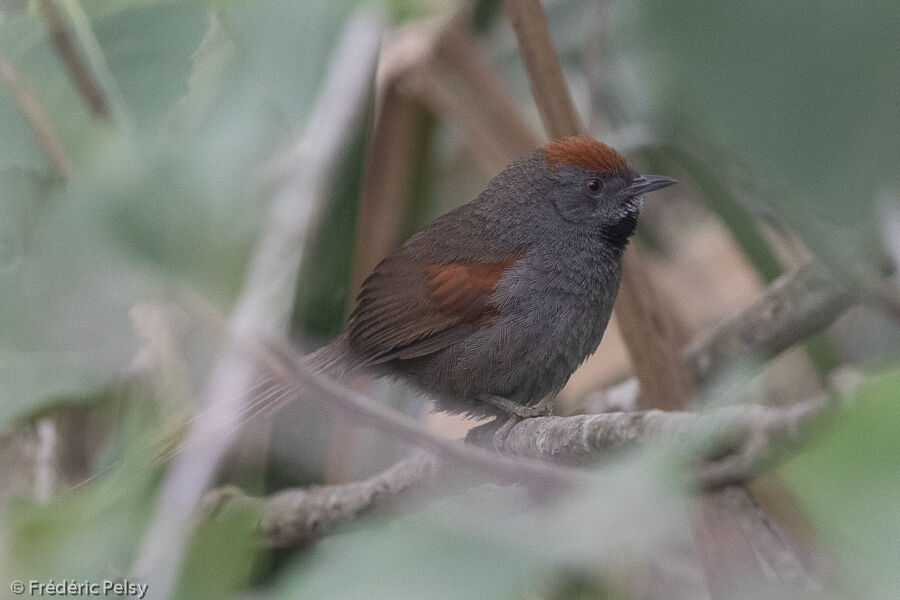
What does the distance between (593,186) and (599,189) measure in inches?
1.0

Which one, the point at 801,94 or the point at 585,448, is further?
the point at 585,448

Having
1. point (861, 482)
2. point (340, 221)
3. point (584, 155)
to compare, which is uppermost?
point (340, 221)

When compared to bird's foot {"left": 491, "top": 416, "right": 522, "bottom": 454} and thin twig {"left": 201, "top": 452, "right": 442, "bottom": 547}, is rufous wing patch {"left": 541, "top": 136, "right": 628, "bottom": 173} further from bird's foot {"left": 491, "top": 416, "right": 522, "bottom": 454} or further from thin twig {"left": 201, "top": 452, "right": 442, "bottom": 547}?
thin twig {"left": 201, "top": 452, "right": 442, "bottom": 547}

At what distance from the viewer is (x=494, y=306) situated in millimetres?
2844

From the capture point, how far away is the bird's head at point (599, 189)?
3.06 m

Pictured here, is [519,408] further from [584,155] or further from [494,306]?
[584,155]

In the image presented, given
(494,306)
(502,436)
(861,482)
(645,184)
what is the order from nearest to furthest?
(861,482)
(502,436)
(494,306)
(645,184)

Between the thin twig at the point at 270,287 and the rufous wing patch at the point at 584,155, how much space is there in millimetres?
723

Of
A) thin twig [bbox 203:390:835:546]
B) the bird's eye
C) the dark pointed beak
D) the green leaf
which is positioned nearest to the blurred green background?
the green leaf

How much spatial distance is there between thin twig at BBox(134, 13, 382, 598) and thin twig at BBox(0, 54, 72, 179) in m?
0.71

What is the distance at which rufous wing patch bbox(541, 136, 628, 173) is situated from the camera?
301 cm

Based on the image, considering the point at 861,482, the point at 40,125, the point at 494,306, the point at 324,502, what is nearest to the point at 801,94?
the point at 861,482

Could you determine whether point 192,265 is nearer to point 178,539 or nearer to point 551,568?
point 178,539

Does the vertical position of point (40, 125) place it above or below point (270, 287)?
above
